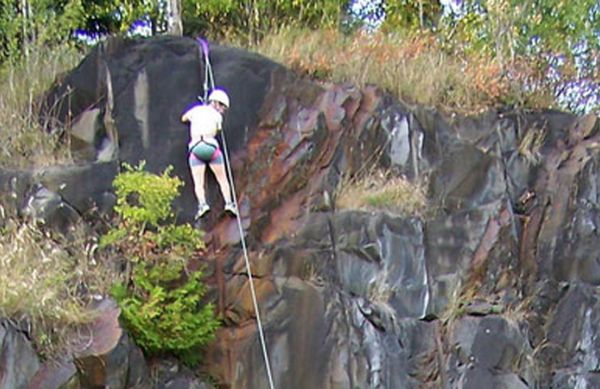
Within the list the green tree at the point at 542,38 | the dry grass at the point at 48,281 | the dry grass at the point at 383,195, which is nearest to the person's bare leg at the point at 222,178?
the dry grass at the point at 383,195

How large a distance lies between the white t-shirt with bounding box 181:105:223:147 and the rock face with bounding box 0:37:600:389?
250mm

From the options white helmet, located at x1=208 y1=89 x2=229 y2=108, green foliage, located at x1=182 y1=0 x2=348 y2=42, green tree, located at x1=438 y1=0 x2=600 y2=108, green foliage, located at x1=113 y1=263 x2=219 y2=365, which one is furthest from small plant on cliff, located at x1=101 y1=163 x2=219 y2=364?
green tree, located at x1=438 y1=0 x2=600 y2=108

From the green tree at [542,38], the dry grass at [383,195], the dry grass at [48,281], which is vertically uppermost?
the green tree at [542,38]

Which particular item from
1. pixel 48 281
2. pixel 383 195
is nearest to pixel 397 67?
pixel 383 195

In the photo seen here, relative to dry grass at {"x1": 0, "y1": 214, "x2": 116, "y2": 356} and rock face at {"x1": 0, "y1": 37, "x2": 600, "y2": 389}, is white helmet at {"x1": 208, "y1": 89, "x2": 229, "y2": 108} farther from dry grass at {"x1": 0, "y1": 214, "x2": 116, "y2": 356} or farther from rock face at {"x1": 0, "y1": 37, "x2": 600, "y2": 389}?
dry grass at {"x1": 0, "y1": 214, "x2": 116, "y2": 356}

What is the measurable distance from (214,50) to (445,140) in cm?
232

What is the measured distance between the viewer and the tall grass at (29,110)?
6258 millimetres

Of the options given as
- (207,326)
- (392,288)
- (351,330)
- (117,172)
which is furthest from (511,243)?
(117,172)

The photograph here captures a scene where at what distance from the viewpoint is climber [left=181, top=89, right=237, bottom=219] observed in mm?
6151

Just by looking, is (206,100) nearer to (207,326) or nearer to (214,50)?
(214,50)

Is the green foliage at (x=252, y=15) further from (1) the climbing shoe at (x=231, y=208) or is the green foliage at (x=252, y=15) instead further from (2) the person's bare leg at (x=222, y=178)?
(1) the climbing shoe at (x=231, y=208)

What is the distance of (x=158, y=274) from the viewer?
221 inches

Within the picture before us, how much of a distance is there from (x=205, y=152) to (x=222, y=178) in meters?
0.26

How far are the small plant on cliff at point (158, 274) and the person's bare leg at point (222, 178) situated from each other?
42cm
